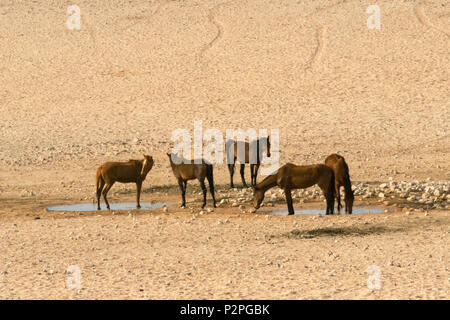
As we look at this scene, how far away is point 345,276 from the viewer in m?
12.0

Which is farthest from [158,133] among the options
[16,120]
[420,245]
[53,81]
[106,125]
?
[420,245]

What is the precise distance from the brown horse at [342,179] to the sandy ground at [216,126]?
1004 mm

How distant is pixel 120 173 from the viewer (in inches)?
742

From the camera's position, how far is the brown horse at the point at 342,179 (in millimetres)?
17562

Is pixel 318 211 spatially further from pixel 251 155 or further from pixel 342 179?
pixel 251 155

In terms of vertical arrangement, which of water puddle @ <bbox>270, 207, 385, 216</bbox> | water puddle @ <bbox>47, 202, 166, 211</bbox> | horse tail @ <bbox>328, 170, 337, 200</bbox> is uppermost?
horse tail @ <bbox>328, 170, 337, 200</bbox>

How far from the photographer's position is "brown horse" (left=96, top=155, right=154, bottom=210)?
18.8 m

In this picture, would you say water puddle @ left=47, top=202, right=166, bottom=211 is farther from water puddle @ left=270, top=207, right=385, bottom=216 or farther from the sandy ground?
water puddle @ left=270, top=207, right=385, bottom=216

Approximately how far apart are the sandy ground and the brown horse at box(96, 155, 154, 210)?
115 centimetres

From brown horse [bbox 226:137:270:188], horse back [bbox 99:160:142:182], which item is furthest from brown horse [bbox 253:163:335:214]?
brown horse [bbox 226:137:270:188]

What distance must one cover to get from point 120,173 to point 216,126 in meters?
18.6

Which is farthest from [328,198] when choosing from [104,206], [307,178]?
[104,206]

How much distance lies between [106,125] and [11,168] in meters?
10.4

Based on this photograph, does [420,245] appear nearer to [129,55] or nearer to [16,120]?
[16,120]
